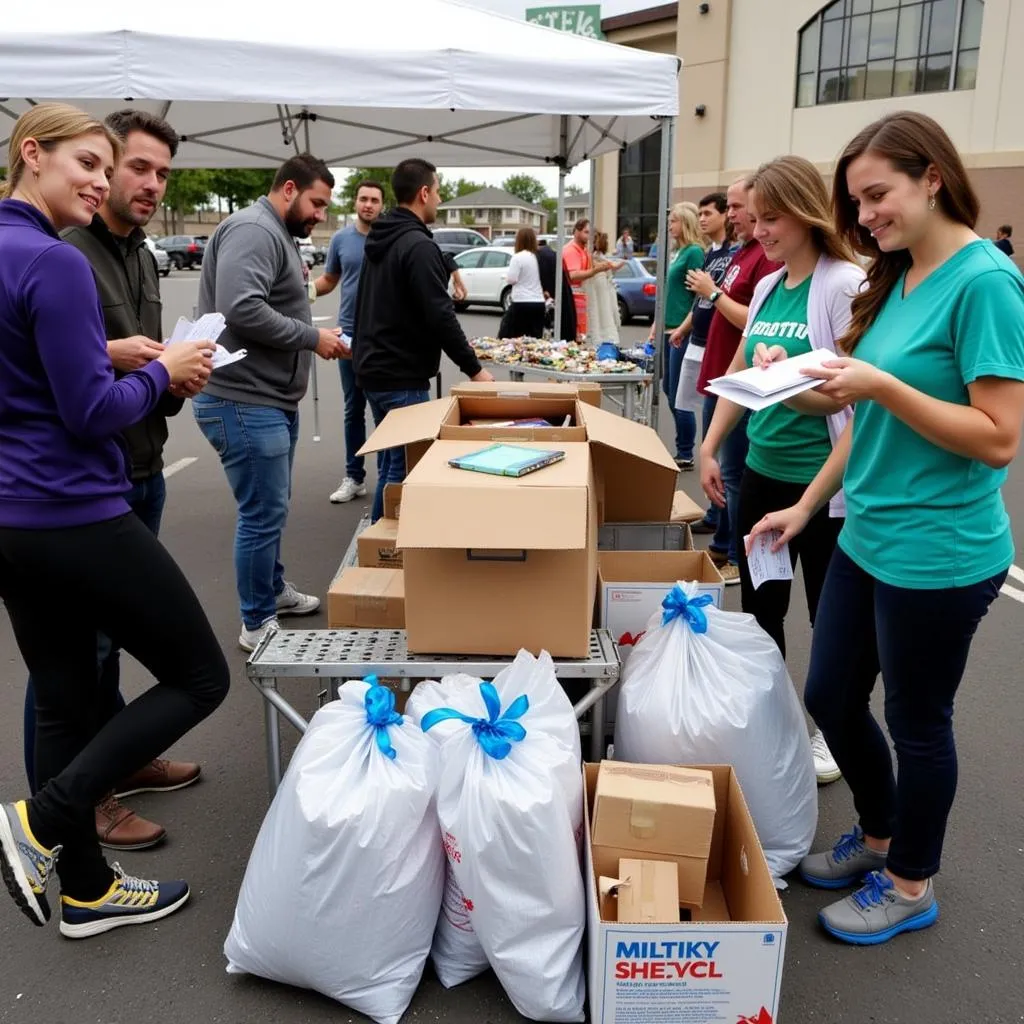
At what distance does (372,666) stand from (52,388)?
0.92 metres

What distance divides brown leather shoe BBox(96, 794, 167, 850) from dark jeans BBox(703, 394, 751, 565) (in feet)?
8.06

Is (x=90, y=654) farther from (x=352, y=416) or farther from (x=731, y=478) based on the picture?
(x=352, y=416)

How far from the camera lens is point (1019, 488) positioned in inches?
251

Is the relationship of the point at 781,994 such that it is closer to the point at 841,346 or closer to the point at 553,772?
the point at 553,772

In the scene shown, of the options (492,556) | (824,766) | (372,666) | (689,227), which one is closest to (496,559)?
(492,556)

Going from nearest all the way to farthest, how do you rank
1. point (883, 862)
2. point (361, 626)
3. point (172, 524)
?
point (883, 862)
point (361, 626)
point (172, 524)

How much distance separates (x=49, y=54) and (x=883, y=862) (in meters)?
4.40

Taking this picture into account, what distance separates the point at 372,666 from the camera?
2.20 meters

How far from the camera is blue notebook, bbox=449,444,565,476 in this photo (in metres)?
2.17

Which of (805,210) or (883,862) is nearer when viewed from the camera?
(883,862)

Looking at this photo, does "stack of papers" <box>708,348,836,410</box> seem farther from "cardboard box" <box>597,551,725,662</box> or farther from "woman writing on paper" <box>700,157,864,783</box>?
"cardboard box" <box>597,551,725,662</box>

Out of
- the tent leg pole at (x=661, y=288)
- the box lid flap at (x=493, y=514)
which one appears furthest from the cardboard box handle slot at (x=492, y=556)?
the tent leg pole at (x=661, y=288)

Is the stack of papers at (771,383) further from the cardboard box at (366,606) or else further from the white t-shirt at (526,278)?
the white t-shirt at (526,278)

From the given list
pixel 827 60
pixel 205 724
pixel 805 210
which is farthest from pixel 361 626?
pixel 827 60
